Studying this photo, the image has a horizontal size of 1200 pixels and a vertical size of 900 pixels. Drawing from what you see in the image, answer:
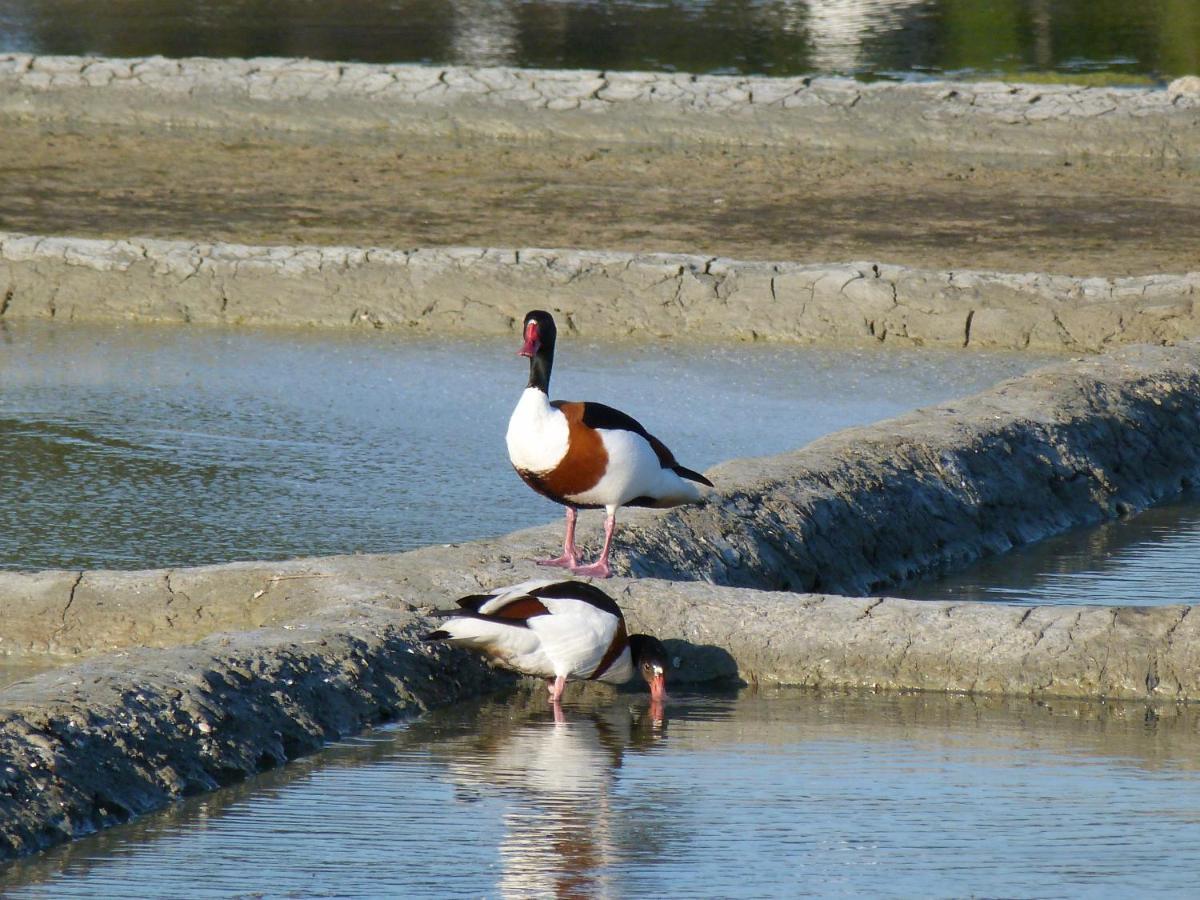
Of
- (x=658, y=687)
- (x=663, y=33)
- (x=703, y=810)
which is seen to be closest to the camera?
(x=703, y=810)

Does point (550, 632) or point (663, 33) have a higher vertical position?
point (663, 33)

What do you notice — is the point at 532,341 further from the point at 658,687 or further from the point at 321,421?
the point at 321,421

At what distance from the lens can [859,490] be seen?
7.60 meters

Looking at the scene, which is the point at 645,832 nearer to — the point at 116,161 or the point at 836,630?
the point at 836,630

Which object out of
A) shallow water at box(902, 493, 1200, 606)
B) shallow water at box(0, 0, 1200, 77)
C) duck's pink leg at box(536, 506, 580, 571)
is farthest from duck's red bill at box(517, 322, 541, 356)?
shallow water at box(0, 0, 1200, 77)

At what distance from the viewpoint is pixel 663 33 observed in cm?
2531

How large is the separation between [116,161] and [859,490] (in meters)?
9.93

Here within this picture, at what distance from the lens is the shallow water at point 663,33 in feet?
73.7

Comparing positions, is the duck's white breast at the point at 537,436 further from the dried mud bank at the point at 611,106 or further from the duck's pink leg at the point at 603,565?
the dried mud bank at the point at 611,106

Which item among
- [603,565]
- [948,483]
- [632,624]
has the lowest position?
[632,624]

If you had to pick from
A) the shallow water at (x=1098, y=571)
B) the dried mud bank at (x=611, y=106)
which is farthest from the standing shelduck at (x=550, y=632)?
the dried mud bank at (x=611, y=106)

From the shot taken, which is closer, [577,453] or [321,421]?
[577,453]

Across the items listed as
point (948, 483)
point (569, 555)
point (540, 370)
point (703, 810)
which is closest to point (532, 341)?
point (540, 370)

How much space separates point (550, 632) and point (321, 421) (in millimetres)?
3958
